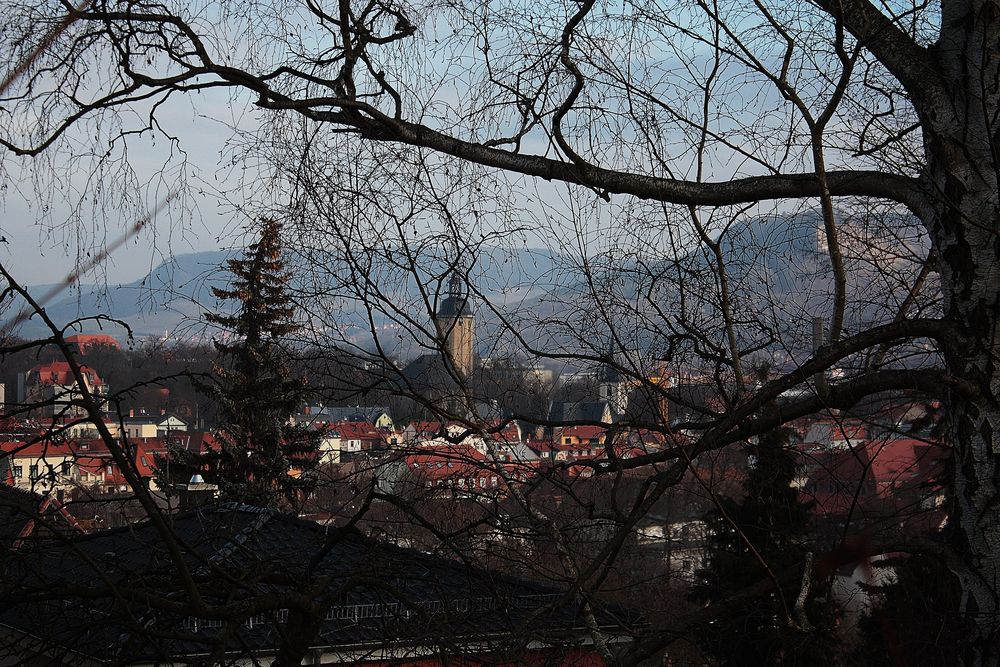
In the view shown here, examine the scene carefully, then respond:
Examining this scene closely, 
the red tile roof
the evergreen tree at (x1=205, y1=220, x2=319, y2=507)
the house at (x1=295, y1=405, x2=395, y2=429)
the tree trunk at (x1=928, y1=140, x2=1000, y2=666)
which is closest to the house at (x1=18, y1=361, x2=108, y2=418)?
the red tile roof

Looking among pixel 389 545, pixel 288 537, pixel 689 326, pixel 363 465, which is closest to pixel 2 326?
pixel 389 545

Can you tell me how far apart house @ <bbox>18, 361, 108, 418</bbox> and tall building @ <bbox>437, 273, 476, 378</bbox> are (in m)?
1.63

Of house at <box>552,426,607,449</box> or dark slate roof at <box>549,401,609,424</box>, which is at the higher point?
dark slate roof at <box>549,401,609,424</box>

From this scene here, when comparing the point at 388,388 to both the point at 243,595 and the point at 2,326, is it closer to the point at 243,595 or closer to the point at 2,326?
the point at 243,595

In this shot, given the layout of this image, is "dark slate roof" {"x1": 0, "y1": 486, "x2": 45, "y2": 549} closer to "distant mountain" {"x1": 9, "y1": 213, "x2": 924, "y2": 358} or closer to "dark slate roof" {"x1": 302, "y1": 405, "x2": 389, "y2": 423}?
"distant mountain" {"x1": 9, "y1": 213, "x2": 924, "y2": 358}

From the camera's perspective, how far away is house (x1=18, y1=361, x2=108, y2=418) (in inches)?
99.0

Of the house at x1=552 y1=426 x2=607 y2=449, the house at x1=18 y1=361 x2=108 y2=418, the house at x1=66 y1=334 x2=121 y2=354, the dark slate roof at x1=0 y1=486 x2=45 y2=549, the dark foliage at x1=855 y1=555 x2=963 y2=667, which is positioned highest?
the house at x1=66 y1=334 x2=121 y2=354

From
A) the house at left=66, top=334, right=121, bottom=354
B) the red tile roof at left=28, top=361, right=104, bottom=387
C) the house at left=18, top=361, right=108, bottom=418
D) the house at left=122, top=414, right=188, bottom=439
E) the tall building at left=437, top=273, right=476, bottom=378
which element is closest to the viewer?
the house at left=18, top=361, right=108, bottom=418

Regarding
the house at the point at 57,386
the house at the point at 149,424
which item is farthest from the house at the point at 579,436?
the house at the point at 57,386

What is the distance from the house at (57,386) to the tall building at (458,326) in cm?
163

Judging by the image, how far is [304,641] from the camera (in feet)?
9.64

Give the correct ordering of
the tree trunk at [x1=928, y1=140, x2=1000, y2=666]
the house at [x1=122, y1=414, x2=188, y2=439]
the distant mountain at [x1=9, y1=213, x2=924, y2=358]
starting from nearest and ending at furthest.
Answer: the tree trunk at [x1=928, y1=140, x2=1000, y2=666] → the house at [x1=122, y1=414, x2=188, y2=439] → the distant mountain at [x1=9, y1=213, x2=924, y2=358]

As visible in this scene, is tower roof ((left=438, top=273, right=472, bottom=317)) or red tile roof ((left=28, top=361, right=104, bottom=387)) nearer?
red tile roof ((left=28, top=361, right=104, bottom=387))

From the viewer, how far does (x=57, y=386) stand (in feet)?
9.70
